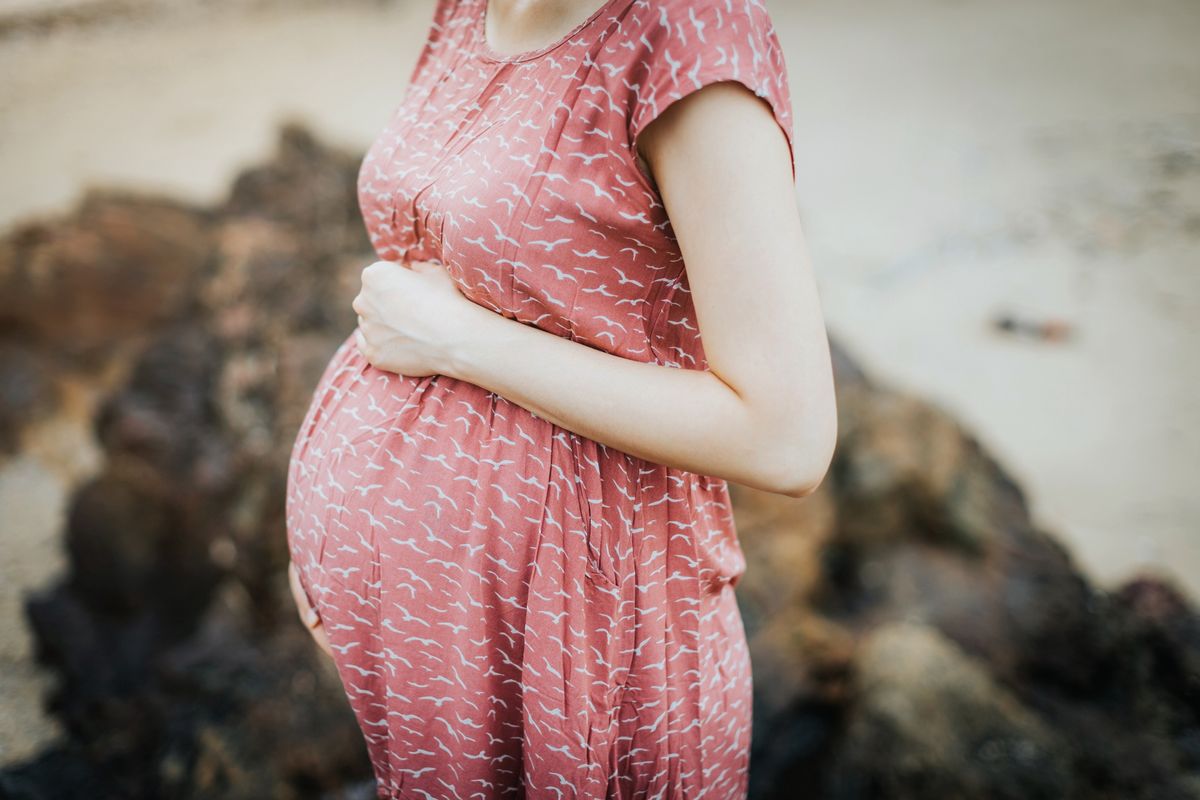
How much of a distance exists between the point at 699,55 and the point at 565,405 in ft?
1.17

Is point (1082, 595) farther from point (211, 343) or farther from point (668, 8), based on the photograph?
point (211, 343)

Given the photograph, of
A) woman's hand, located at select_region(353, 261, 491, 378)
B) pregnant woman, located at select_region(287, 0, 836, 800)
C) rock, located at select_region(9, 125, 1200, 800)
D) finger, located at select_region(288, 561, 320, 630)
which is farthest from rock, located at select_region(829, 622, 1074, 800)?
woman's hand, located at select_region(353, 261, 491, 378)

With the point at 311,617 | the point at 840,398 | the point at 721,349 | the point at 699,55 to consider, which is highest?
the point at 699,55

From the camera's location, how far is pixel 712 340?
700 millimetres

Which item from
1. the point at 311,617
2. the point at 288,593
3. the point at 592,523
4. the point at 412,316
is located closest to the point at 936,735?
the point at 592,523

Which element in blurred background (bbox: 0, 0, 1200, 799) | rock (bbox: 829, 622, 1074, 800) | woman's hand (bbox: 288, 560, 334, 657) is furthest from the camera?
blurred background (bbox: 0, 0, 1200, 799)

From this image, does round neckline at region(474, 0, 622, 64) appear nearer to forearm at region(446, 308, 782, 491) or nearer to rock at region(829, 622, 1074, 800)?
forearm at region(446, 308, 782, 491)

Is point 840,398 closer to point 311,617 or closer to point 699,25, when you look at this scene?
point 311,617

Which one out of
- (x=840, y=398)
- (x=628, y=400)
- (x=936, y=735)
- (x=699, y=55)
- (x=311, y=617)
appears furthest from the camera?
(x=840, y=398)

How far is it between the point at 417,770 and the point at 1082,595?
6.65 ft

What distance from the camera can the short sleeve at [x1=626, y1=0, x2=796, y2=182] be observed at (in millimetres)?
632

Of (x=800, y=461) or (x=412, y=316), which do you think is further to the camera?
(x=412, y=316)

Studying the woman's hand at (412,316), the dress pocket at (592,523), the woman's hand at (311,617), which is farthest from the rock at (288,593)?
the woman's hand at (412,316)

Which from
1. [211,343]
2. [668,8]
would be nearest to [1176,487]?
[668,8]
